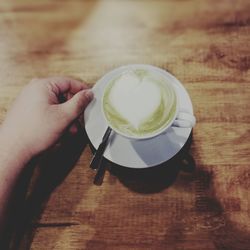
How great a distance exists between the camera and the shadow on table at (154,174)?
921mm

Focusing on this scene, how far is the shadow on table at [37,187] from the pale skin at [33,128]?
0.17 ft

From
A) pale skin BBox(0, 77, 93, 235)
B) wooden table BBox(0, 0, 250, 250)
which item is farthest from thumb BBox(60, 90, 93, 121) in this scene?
wooden table BBox(0, 0, 250, 250)

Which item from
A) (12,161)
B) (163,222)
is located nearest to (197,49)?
(163,222)

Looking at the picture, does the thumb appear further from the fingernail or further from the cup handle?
the cup handle

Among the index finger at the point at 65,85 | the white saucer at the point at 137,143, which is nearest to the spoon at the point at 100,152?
the white saucer at the point at 137,143

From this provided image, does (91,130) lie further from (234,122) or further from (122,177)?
(234,122)

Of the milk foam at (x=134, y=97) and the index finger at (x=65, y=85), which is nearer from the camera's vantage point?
the milk foam at (x=134, y=97)

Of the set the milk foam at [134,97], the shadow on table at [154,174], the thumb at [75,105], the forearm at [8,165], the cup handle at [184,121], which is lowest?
the shadow on table at [154,174]

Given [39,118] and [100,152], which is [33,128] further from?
[100,152]

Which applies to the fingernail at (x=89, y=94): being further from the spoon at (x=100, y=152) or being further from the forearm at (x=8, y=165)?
the forearm at (x=8, y=165)

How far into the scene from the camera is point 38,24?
1.16 meters

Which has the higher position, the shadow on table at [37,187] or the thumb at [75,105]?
the thumb at [75,105]

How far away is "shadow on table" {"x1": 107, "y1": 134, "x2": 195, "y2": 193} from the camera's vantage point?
0.92 m

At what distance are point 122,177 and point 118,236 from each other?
0.15 metres
